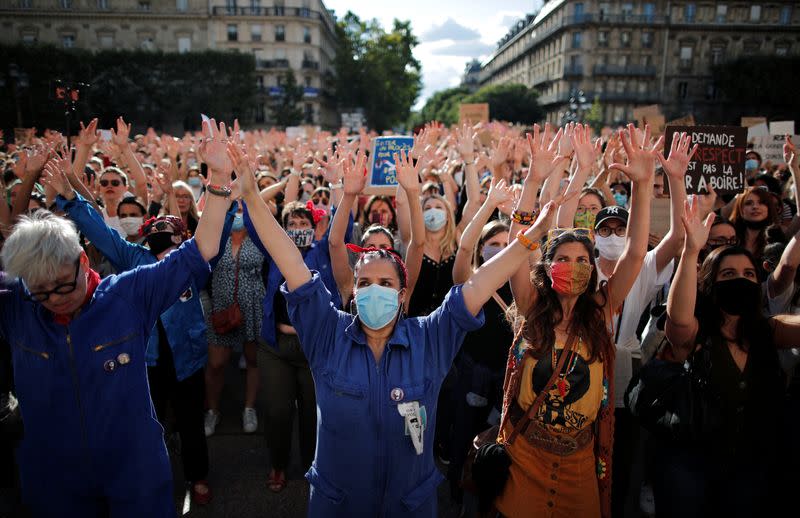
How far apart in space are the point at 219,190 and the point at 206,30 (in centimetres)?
5981

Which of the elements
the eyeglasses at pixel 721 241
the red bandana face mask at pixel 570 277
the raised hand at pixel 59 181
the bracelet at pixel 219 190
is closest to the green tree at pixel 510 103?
the eyeglasses at pixel 721 241

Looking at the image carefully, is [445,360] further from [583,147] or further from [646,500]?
[646,500]

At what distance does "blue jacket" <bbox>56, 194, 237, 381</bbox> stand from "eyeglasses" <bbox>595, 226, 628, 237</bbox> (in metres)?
2.44

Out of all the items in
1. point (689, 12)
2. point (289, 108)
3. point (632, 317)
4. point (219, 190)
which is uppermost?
point (689, 12)

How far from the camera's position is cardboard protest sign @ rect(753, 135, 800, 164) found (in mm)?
9359

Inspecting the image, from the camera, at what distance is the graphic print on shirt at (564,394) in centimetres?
235

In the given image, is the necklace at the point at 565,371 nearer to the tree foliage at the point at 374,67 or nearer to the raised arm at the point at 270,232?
the raised arm at the point at 270,232

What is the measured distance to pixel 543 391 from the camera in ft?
7.73

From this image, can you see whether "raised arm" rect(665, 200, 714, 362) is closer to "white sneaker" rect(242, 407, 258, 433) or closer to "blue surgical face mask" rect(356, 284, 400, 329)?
"blue surgical face mask" rect(356, 284, 400, 329)

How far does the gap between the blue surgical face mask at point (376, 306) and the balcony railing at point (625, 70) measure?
66.8 metres

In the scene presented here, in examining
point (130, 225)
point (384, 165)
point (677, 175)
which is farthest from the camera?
point (384, 165)

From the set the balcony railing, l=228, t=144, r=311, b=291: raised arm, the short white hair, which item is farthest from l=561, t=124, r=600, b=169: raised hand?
the balcony railing

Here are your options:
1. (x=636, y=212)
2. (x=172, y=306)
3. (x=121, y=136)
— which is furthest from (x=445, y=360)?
(x=121, y=136)

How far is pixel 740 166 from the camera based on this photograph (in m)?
4.06
